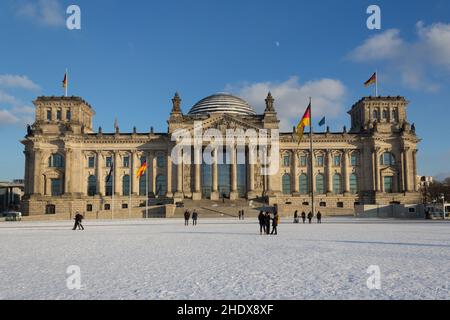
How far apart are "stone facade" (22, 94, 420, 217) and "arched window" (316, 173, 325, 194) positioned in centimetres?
20

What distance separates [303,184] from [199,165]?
20991mm

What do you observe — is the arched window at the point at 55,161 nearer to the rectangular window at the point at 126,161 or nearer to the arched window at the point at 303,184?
the rectangular window at the point at 126,161

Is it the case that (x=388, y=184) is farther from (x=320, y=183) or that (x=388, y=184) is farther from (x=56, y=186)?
(x=56, y=186)

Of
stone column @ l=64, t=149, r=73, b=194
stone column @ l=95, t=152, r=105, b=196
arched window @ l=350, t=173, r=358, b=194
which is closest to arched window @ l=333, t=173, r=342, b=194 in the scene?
arched window @ l=350, t=173, r=358, b=194

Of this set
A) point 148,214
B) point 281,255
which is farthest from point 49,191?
point 281,255

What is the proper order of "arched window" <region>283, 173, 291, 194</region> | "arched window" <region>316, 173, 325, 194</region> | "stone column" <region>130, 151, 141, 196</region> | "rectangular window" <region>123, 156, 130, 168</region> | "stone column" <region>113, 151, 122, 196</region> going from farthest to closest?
"rectangular window" <region>123, 156, 130, 168</region>, "arched window" <region>283, 173, 291, 194</region>, "arched window" <region>316, 173, 325, 194</region>, "stone column" <region>113, 151, 122, 196</region>, "stone column" <region>130, 151, 141, 196</region>

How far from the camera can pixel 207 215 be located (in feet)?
213

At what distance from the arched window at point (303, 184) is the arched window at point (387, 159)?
1515cm

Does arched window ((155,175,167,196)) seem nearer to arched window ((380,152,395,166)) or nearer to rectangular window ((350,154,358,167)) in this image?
rectangular window ((350,154,358,167))

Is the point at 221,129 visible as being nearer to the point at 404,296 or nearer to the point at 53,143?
the point at 53,143

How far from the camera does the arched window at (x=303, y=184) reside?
84562mm

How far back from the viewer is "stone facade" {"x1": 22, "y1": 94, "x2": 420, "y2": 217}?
81.0 meters

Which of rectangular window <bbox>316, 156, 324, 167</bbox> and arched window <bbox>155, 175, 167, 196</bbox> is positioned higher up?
rectangular window <bbox>316, 156, 324, 167</bbox>

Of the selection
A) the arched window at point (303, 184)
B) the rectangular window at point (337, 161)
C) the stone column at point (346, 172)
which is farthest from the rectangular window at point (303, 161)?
the stone column at point (346, 172)
